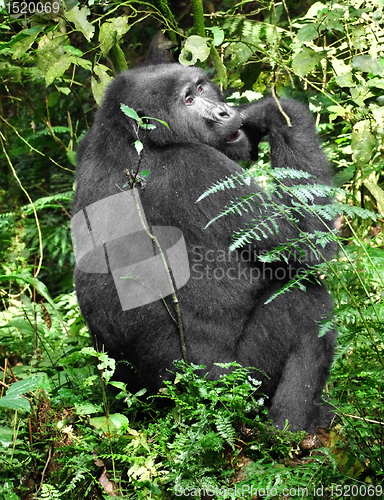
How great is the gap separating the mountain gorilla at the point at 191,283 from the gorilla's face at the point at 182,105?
24 cm

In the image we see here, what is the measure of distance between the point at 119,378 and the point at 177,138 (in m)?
1.59

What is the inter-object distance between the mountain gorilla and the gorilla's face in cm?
24

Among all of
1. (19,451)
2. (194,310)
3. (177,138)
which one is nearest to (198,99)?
(177,138)

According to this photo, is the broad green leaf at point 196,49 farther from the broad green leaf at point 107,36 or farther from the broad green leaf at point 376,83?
the broad green leaf at point 376,83

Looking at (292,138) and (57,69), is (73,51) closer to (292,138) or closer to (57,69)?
(57,69)

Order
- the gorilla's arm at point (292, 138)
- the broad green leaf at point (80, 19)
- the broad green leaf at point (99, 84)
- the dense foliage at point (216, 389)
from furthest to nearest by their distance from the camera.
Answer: the broad green leaf at point (99, 84), the broad green leaf at point (80, 19), the gorilla's arm at point (292, 138), the dense foliage at point (216, 389)

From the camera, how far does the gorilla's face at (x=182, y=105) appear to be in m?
3.57

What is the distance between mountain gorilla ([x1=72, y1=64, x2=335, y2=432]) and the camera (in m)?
3.18

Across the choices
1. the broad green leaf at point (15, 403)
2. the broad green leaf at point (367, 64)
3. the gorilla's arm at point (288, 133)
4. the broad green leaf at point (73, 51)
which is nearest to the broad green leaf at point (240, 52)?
the gorilla's arm at point (288, 133)

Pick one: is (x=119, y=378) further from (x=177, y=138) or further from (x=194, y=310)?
(x=177, y=138)

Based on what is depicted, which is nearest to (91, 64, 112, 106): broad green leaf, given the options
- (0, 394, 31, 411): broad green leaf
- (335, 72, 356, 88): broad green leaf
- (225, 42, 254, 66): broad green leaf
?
(225, 42, 254, 66): broad green leaf

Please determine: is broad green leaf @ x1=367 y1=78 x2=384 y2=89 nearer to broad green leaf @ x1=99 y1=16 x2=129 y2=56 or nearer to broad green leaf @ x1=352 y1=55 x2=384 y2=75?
broad green leaf @ x1=352 y1=55 x2=384 y2=75

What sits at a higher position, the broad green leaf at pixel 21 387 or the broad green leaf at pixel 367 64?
the broad green leaf at pixel 367 64

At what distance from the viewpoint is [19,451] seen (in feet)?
8.97
